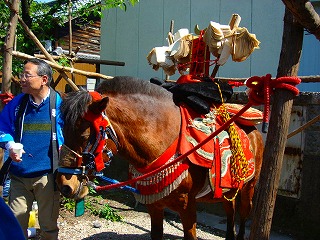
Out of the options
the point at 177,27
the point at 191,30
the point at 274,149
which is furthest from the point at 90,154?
the point at 177,27

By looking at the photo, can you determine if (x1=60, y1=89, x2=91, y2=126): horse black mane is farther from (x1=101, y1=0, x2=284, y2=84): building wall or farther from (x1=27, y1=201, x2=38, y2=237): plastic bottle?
(x1=101, y1=0, x2=284, y2=84): building wall

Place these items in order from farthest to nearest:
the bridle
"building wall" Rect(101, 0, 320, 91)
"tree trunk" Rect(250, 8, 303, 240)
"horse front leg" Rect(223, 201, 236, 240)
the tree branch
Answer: "building wall" Rect(101, 0, 320, 91)
"horse front leg" Rect(223, 201, 236, 240)
the bridle
"tree trunk" Rect(250, 8, 303, 240)
the tree branch

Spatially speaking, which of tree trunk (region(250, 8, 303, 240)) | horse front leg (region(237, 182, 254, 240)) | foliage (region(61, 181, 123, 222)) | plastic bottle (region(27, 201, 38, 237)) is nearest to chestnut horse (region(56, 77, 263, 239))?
horse front leg (region(237, 182, 254, 240))

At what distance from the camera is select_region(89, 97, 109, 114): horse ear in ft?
9.89

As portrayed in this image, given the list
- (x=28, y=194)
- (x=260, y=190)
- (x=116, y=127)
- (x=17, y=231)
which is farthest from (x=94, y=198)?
(x=17, y=231)

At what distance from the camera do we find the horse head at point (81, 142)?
9.90 feet

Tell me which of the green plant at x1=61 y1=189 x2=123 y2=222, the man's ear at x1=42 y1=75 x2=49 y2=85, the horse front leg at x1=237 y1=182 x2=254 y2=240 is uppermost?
the man's ear at x1=42 y1=75 x2=49 y2=85

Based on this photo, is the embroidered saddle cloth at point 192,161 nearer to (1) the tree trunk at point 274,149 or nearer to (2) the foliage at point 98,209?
(1) the tree trunk at point 274,149

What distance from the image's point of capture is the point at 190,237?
11.7 feet

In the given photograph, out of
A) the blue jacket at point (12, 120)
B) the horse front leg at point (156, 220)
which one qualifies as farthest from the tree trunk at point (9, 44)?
the horse front leg at point (156, 220)

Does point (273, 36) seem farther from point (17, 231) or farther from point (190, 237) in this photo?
point (17, 231)

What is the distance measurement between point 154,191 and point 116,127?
63 cm

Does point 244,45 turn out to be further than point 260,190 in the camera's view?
Yes

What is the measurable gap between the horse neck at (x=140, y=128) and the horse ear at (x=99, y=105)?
215 millimetres
